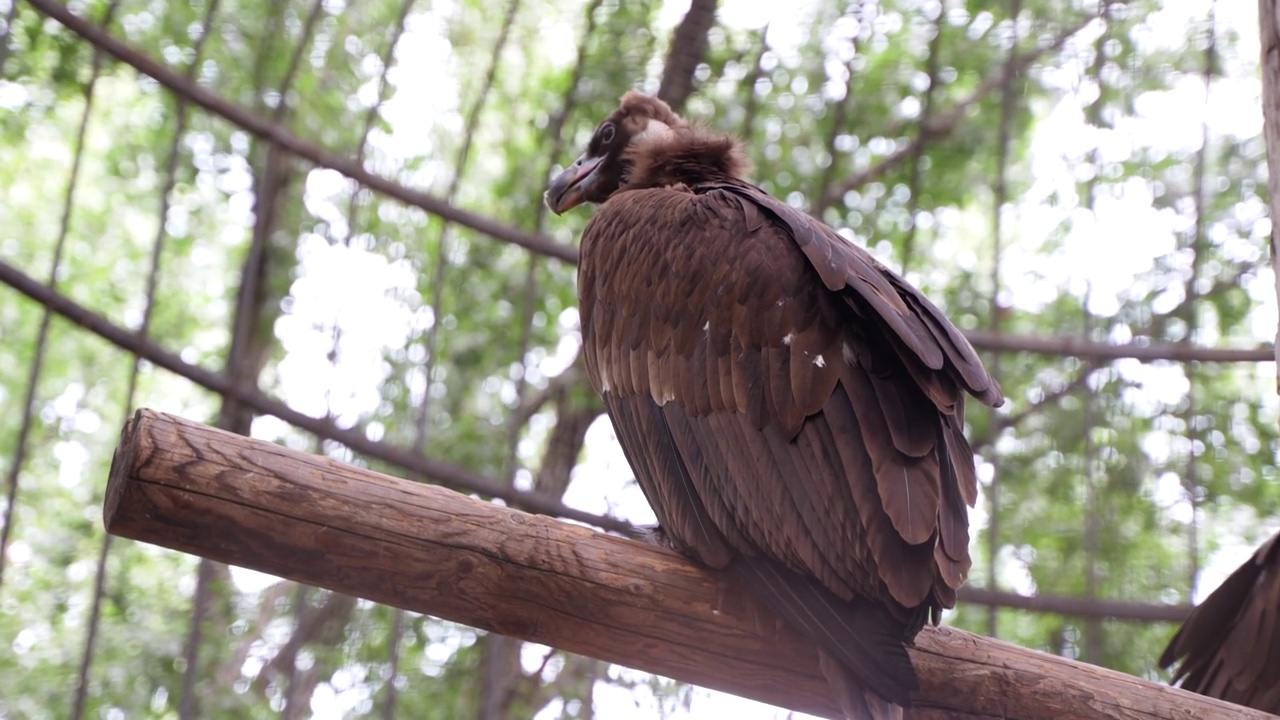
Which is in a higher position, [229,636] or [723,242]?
[723,242]

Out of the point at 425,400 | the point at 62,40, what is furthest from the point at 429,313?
the point at 62,40

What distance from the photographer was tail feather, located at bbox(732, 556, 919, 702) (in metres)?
2.44

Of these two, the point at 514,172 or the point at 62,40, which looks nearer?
the point at 62,40

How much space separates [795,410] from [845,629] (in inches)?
18.2

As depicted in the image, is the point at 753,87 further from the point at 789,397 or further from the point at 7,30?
the point at 789,397

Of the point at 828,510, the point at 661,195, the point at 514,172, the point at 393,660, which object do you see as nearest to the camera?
the point at 828,510

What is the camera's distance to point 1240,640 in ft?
11.4

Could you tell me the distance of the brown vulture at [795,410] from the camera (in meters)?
2.49

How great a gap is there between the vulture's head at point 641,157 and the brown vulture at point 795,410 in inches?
16.9

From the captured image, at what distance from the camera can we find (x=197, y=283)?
327 inches

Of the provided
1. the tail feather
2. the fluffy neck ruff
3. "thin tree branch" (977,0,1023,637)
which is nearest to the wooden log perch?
the tail feather

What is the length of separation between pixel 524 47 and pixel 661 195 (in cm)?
287

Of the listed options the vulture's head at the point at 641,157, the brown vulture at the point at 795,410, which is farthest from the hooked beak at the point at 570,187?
the brown vulture at the point at 795,410

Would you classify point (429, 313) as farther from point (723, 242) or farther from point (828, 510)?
point (828, 510)
